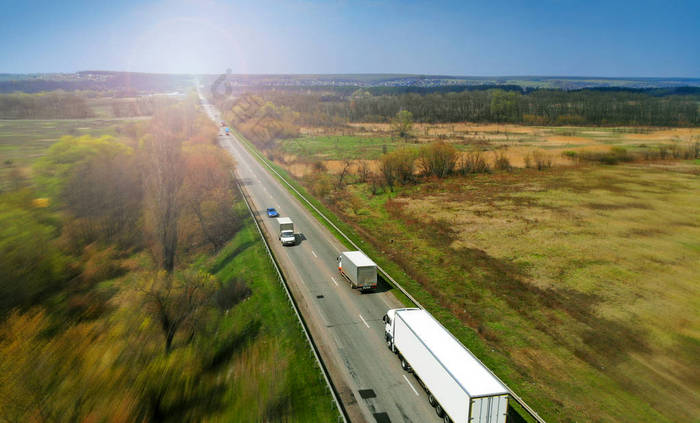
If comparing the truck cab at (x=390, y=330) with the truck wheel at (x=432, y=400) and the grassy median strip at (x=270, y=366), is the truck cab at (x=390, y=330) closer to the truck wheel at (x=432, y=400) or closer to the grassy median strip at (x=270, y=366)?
the truck wheel at (x=432, y=400)

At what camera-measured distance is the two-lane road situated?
21000mm

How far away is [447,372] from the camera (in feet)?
59.7

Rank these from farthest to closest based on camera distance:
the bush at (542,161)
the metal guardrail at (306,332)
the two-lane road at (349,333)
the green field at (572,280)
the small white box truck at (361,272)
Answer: the bush at (542,161), the small white box truck at (361,272), the green field at (572,280), the two-lane road at (349,333), the metal guardrail at (306,332)

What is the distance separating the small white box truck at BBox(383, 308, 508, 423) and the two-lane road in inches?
50.3

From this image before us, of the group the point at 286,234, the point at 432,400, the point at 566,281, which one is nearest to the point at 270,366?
the point at 432,400

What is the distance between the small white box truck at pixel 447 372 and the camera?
16984 mm

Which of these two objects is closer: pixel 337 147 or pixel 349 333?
pixel 349 333

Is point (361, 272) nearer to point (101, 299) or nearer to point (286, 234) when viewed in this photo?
point (286, 234)

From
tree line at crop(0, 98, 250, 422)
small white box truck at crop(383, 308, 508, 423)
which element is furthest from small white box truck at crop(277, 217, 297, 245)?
small white box truck at crop(383, 308, 508, 423)

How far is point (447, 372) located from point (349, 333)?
11.0 m

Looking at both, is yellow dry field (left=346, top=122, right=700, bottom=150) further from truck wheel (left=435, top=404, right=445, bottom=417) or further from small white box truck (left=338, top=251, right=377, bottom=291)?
truck wheel (left=435, top=404, right=445, bottom=417)

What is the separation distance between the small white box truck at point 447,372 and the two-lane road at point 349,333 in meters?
1.28

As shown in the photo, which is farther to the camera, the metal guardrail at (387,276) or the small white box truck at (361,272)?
the small white box truck at (361,272)

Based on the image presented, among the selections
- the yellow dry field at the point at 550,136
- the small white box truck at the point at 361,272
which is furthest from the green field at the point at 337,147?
the small white box truck at the point at 361,272
